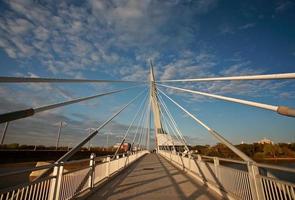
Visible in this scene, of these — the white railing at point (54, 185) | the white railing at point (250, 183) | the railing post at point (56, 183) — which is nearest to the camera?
the white railing at point (54, 185)

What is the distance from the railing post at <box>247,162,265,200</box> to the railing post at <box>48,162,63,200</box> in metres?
3.92

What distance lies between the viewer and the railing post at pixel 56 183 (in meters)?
4.16

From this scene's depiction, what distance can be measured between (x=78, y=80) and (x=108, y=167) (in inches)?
164

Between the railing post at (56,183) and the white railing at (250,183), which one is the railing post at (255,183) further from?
the railing post at (56,183)

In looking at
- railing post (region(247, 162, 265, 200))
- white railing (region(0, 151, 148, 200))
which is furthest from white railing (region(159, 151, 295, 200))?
white railing (region(0, 151, 148, 200))

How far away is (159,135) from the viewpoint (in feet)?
125

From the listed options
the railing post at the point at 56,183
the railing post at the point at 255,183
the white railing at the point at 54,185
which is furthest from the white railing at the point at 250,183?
the railing post at the point at 56,183

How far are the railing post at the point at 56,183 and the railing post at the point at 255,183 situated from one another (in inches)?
154

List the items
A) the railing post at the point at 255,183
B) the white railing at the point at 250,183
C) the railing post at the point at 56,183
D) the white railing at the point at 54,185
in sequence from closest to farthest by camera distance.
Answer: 1. the white railing at the point at 54,185
2. the white railing at the point at 250,183
3. the railing post at the point at 255,183
4. the railing post at the point at 56,183

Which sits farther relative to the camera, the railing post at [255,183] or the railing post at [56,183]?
the railing post at [56,183]

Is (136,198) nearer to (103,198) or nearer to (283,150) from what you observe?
(103,198)

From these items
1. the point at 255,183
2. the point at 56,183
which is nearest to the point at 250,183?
the point at 255,183

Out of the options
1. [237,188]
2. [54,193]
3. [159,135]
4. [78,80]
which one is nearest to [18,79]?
[54,193]

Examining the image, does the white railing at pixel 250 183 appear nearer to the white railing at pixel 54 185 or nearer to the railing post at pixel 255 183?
the railing post at pixel 255 183
